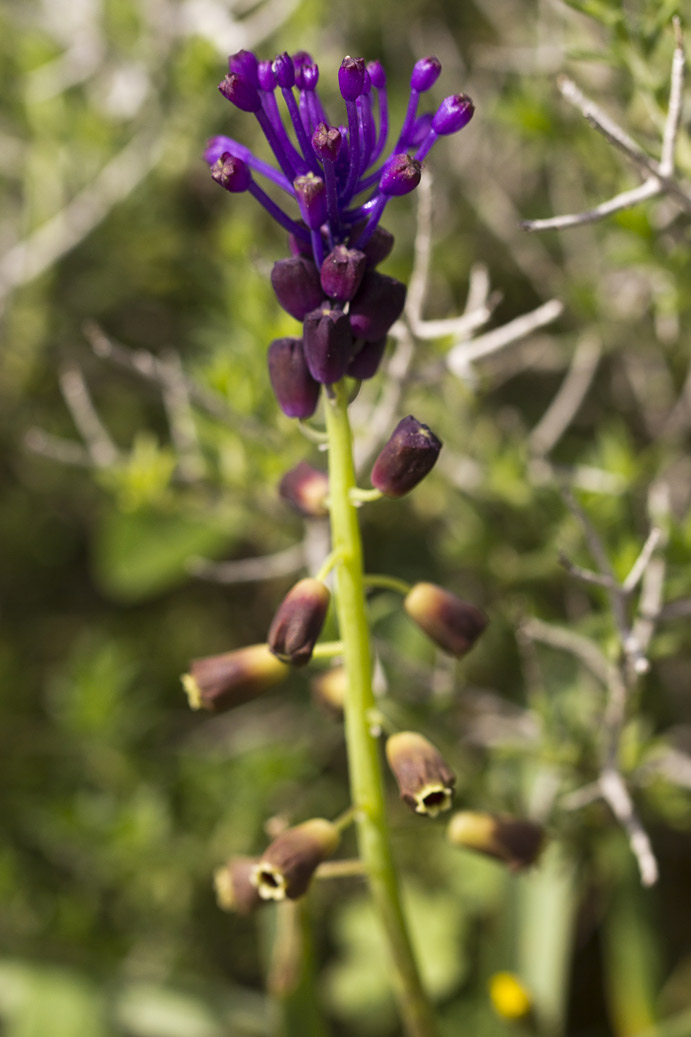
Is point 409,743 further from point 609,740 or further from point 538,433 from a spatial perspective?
point 538,433

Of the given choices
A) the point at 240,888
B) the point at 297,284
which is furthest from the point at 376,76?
the point at 240,888

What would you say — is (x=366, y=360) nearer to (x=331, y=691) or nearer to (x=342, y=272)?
(x=342, y=272)

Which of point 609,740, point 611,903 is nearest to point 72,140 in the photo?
point 609,740

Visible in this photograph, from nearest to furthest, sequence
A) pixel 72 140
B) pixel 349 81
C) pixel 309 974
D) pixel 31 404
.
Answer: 1. pixel 349 81
2. pixel 309 974
3. pixel 72 140
4. pixel 31 404

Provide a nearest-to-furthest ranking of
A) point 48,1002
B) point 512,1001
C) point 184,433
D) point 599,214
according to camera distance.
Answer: point 599,214, point 512,1001, point 184,433, point 48,1002

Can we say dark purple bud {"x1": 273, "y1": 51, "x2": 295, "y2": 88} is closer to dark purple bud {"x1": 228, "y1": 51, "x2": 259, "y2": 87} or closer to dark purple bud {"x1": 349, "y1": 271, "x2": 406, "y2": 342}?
dark purple bud {"x1": 228, "y1": 51, "x2": 259, "y2": 87}

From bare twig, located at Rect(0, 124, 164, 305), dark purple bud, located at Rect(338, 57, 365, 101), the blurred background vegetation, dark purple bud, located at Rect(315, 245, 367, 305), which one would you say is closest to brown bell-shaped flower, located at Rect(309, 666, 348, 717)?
the blurred background vegetation
